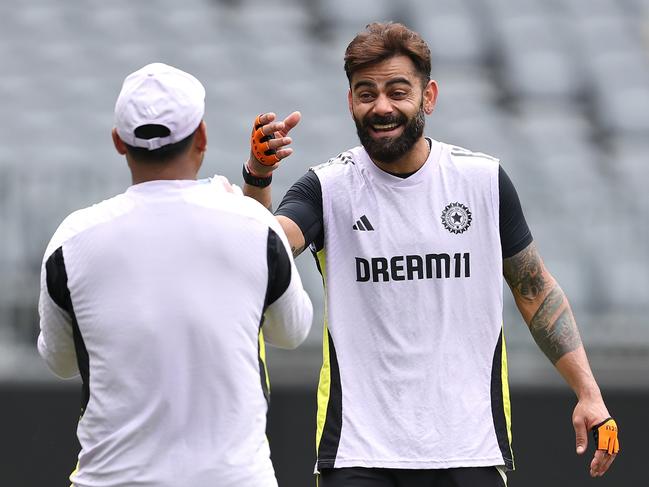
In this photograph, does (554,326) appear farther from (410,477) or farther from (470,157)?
(410,477)

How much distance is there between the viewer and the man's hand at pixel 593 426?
14.8 ft

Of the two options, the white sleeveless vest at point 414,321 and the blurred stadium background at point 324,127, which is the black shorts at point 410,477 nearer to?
the white sleeveless vest at point 414,321

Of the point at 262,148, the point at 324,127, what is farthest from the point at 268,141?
the point at 324,127

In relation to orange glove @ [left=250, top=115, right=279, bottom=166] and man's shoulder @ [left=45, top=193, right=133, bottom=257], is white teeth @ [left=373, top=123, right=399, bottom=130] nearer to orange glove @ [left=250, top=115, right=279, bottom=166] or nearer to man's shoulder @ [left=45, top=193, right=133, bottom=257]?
orange glove @ [left=250, top=115, right=279, bottom=166]

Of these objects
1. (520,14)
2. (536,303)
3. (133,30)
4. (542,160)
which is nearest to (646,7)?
(520,14)

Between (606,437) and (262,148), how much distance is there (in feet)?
5.07

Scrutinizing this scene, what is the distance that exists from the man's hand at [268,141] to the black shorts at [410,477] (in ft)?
3.53

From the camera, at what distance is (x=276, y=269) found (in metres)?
3.38

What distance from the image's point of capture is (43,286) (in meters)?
3.36

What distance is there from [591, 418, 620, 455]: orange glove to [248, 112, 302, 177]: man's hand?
144 centimetres

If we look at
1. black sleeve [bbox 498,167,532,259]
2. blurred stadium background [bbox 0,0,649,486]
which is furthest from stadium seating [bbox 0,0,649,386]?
black sleeve [bbox 498,167,532,259]

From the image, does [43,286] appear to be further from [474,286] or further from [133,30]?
[133,30]

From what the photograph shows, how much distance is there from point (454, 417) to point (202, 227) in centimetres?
153

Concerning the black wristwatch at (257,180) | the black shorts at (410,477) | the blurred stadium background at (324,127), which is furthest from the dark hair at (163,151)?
the blurred stadium background at (324,127)
